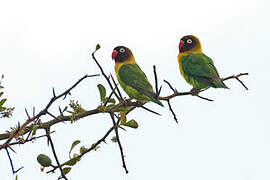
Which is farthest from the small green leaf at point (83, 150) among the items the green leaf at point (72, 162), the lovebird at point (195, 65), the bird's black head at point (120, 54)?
the bird's black head at point (120, 54)

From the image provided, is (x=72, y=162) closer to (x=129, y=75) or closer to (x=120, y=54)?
(x=129, y=75)

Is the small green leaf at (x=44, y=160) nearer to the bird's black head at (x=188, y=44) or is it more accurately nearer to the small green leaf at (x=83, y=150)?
the small green leaf at (x=83, y=150)

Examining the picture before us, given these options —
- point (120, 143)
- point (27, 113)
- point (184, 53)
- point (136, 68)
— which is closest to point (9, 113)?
point (27, 113)

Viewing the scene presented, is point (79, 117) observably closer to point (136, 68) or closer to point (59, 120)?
point (59, 120)

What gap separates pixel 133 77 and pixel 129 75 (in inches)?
8.0

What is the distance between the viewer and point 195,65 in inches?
292

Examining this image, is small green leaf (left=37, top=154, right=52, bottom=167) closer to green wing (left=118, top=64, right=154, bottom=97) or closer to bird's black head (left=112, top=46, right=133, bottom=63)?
green wing (left=118, top=64, right=154, bottom=97)

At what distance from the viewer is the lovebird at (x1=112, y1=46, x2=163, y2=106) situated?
21.2 feet

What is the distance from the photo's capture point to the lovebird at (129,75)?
646 cm

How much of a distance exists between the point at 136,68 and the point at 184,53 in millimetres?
1002

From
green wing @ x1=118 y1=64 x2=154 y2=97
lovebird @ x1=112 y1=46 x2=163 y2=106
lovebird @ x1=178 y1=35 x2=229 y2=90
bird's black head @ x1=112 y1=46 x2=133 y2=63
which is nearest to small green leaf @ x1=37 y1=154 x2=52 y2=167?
lovebird @ x1=112 y1=46 x2=163 y2=106

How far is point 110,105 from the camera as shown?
312 cm

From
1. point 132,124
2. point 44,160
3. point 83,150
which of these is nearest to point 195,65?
point 132,124

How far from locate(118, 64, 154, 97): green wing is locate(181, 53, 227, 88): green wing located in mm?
839
